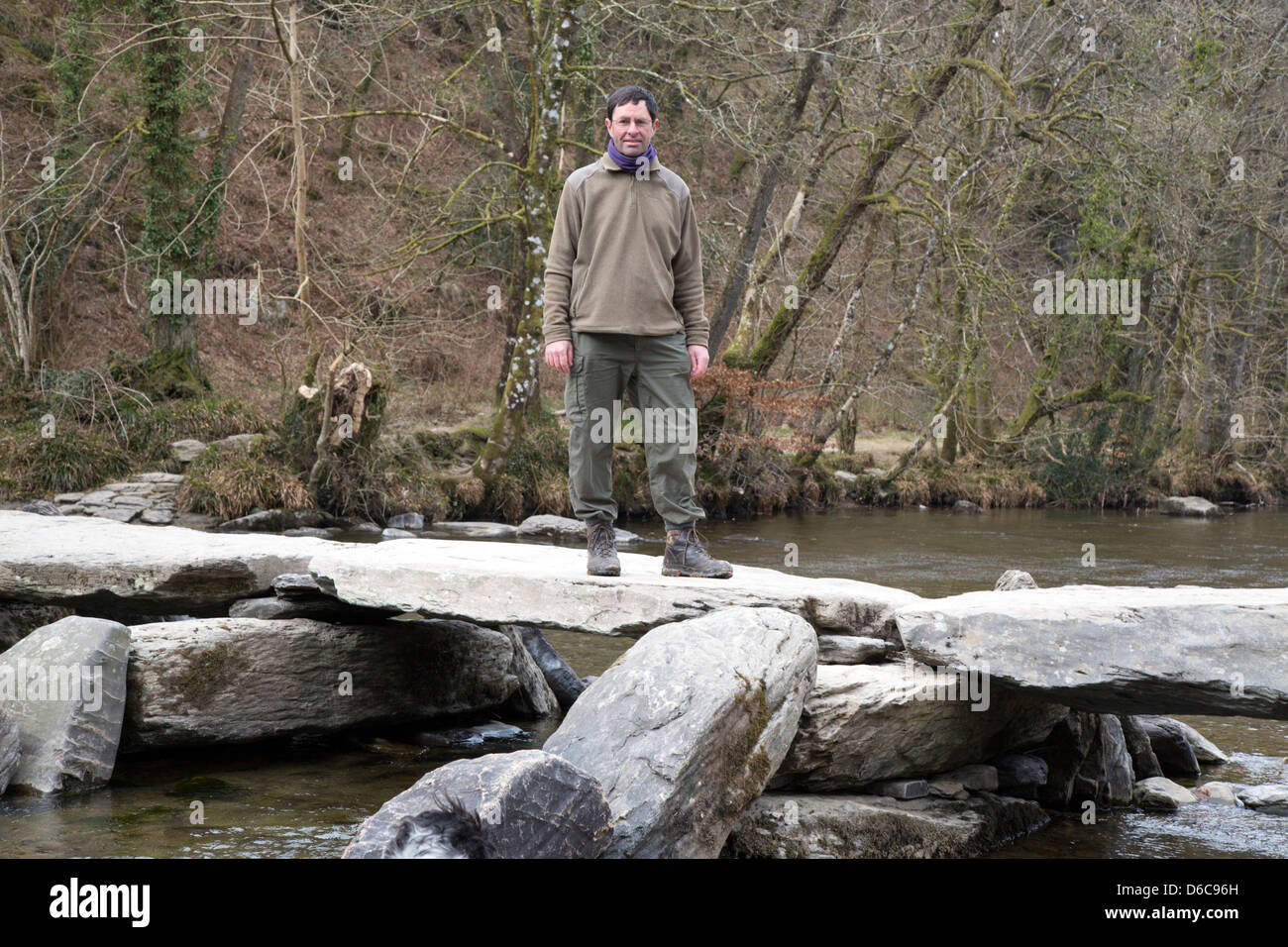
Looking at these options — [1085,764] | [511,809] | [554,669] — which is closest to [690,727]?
[511,809]

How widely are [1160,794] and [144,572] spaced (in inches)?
201

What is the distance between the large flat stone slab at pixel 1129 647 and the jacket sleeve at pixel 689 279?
1.68m

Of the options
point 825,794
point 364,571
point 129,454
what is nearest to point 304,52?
point 129,454

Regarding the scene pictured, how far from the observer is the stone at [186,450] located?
14.9 metres

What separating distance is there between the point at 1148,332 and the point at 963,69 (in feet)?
23.4

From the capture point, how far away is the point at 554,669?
719 cm

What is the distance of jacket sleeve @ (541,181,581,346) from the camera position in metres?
5.39

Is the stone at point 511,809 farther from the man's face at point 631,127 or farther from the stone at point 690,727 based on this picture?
the man's face at point 631,127

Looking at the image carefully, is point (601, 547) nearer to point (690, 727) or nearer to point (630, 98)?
point (690, 727)

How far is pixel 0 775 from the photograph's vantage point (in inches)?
189

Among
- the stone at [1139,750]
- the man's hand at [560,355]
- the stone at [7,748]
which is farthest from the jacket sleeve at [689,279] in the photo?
the stone at [7,748]

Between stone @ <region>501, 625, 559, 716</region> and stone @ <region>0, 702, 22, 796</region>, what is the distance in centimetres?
265

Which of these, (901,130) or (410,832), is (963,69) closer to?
(901,130)
